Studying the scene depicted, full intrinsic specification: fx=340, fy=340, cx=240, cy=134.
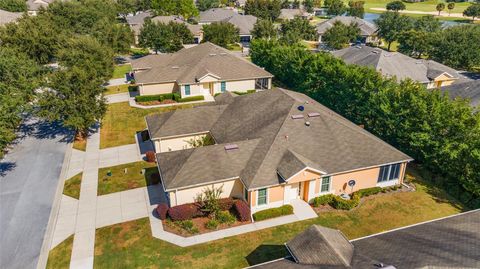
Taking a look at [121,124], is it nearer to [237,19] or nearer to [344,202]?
[344,202]

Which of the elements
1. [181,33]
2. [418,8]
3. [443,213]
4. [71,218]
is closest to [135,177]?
[71,218]

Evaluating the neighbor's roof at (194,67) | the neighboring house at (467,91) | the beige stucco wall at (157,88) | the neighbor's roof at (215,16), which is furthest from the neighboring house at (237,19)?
the neighboring house at (467,91)

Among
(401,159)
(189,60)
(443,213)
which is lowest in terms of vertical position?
(443,213)

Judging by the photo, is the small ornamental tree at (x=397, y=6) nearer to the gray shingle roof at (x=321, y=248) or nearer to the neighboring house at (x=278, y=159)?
the neighboring house at (x=278, y=159)

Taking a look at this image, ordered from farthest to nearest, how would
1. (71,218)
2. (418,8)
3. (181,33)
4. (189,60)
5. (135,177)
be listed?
(418,8) < (181,33) < (189,60) < (135,177) < (71,218)

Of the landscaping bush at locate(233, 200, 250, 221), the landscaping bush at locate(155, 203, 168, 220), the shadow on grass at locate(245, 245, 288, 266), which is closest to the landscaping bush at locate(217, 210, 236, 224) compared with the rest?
the landscaping bush at locate(233, 200, 250, 221)

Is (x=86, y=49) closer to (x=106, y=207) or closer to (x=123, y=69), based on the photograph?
(x=123, y=69)

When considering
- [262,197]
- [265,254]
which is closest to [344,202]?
[262,197]
